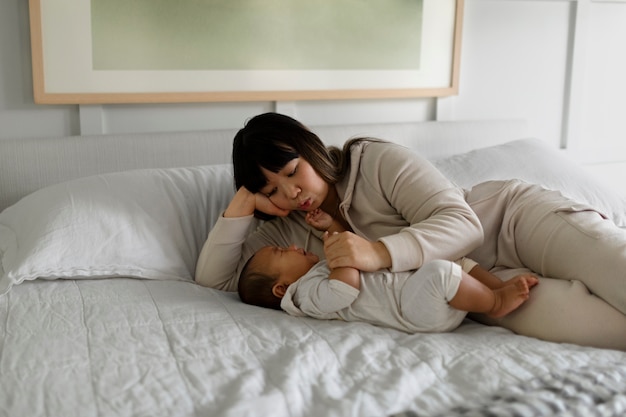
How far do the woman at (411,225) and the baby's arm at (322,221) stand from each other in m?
0.03

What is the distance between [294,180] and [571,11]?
1850 mm

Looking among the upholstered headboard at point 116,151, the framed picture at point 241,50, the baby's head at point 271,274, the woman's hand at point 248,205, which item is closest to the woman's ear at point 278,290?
the baby's head at point 271,274

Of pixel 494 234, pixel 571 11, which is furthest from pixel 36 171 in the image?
pixel 571 11

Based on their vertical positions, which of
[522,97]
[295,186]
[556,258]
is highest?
[522,97]

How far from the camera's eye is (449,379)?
1.34 meters

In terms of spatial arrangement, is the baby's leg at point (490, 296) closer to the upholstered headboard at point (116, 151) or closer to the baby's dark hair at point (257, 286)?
the baby's dark hair at point (257, 286)

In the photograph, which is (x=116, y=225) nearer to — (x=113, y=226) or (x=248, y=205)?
(x=113, y=226)

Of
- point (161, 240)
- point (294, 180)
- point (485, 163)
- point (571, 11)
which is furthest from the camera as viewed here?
point (571, 11)

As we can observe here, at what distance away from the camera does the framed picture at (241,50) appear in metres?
2.29

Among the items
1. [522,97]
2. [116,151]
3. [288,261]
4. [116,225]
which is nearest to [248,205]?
[288,261]

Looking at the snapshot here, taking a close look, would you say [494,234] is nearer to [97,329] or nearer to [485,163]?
[485,163]

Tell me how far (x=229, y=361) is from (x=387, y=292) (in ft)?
1.34

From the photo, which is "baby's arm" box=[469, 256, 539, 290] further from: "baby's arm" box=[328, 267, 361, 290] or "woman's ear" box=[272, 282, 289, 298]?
"woman's ear" box=[272, 282, 289, 298]

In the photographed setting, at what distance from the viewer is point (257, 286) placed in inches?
70.2
